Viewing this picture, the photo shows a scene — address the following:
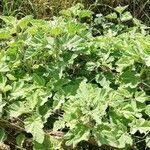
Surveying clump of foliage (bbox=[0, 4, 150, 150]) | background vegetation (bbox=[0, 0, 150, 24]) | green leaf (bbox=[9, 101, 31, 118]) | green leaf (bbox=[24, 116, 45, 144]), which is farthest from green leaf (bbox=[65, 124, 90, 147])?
background vegetation (bbox=[0, 0, 150, 24])

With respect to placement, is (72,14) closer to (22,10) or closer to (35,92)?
(35,92)

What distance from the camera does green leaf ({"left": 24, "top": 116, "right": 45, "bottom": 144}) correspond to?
2.39m

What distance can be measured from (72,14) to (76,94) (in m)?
0.74

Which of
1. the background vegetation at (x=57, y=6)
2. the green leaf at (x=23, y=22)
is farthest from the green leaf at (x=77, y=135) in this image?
the background vegetation at (x=57, y=6)

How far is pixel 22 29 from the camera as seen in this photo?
272 cm

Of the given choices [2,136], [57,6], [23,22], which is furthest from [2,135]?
[57,6]

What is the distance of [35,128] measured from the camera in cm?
240

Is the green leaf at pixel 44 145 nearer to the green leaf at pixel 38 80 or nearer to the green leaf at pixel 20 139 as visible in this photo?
the green leaf at pixel 20 139

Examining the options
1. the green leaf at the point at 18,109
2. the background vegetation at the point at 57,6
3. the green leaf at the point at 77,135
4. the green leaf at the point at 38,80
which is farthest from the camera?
the background vegetation at the point at 57,6

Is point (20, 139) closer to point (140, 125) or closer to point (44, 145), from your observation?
point (44, 145)

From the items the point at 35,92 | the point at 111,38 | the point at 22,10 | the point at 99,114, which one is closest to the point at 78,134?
the point at 99,114

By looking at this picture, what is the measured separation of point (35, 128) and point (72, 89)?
29cm

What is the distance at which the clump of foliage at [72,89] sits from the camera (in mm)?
2369

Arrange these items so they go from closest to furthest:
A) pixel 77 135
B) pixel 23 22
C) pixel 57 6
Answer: pixel 77 135 < pixel 23 22 < pixel 57 6
